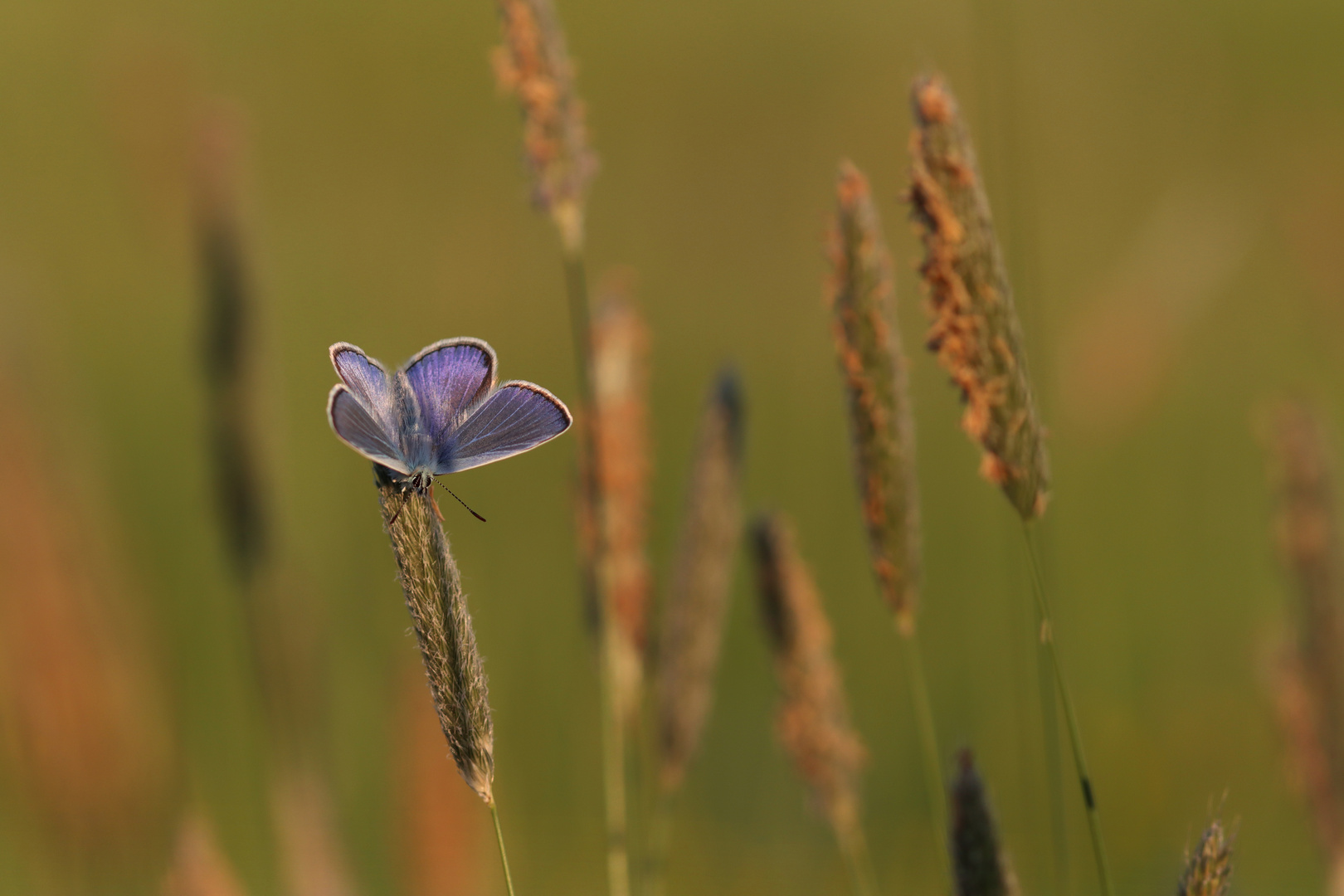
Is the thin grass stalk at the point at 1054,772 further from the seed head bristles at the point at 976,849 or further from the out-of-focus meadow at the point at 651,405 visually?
the seed head bristles at the point at 976,849

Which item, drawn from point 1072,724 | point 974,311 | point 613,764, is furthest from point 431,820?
point 974,311

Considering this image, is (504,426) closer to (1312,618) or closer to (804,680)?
(804,680)

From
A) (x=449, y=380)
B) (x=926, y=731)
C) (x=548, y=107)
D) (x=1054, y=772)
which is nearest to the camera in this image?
(x=449, y=380)

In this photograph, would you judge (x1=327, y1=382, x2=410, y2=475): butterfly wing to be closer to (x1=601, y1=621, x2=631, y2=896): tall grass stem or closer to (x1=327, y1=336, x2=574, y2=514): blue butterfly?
(x1=327, y1=336, x2=574, y2=514): blue butterfly

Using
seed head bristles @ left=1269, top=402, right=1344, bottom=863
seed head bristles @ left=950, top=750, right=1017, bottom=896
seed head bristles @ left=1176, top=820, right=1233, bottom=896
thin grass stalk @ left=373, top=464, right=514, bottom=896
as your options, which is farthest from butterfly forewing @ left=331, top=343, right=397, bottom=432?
seed head bristles @ left=1269, top=402, right=1344, bottom=863

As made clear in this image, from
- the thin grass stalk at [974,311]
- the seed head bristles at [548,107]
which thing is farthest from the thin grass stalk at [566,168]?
the thin grass stalk at [974,311]
